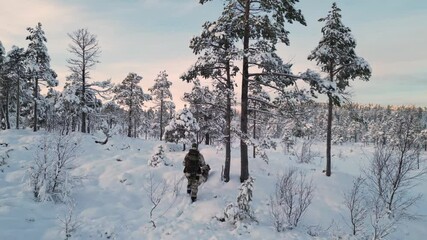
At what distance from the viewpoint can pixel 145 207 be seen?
11820 mm

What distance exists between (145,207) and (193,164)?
241cm

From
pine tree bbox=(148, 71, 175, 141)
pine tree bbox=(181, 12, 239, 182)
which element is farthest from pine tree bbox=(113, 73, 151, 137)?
pine tree bbox=(181, 12, 239, 182)

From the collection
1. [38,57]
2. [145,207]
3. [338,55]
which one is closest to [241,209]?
[145,207]

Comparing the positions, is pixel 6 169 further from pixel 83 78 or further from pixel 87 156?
pixel 83 78

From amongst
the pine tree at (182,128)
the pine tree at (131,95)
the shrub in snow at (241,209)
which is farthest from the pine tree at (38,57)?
the shrub in snow at (241,209)

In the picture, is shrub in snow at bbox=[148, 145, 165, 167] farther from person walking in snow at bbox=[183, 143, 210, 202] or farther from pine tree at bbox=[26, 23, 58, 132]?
pine tree at bbox=[26, 23, 58, 132]

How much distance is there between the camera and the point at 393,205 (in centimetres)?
1648

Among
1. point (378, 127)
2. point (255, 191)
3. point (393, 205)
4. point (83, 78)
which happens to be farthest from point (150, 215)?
point (378, 127)

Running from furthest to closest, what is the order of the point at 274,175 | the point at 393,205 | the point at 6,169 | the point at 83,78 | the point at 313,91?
the point at 83,78, the point at 274,175, the point at 393,205, the point at 6,169, the point at 313,91

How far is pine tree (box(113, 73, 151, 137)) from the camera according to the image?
43531 millimetres

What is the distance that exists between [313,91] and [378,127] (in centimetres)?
10371

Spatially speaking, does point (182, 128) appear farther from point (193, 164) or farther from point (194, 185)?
point (194, 185)

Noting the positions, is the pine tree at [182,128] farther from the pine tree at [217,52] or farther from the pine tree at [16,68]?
the pine tree at [16,68]

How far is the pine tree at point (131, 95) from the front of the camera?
43531 millimetres
